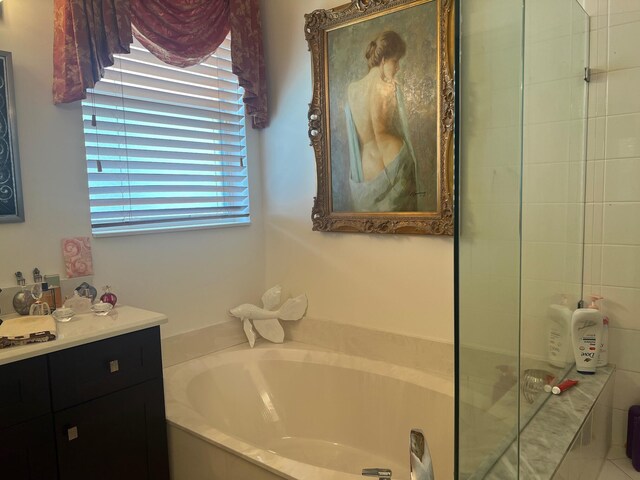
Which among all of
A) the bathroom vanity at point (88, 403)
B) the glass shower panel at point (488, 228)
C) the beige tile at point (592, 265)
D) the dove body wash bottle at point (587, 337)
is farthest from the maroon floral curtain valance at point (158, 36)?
the dove body wash bottle at point (587, 337)

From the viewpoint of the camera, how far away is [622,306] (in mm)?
1654

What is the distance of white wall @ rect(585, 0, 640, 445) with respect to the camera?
5.23 ft

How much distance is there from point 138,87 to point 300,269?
48.8 inches

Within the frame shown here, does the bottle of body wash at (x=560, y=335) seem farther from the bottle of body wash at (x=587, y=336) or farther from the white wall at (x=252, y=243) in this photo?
the white wall at (x=252, y=243)

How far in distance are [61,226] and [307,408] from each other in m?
1.42

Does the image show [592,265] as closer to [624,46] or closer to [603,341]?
[603,341]

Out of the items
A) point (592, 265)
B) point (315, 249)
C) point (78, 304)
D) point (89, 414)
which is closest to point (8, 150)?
point (78, 304)

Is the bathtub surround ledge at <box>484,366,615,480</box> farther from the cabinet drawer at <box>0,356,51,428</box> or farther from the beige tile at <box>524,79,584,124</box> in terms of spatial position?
the cabinet drawer at <box>0,356,51,428</box>

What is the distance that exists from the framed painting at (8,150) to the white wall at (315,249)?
4.24 feet

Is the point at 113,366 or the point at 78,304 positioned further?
the point at 78,304

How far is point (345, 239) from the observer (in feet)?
8.02

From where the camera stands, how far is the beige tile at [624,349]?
1.64 m

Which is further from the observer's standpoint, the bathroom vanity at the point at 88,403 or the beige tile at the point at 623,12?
the beige tile at the point at 623,12

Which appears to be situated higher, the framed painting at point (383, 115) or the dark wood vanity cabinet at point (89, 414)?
the framed painting at point (383, 115)
